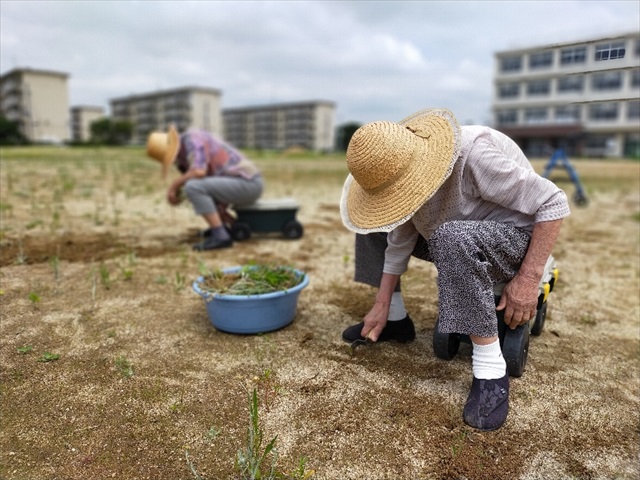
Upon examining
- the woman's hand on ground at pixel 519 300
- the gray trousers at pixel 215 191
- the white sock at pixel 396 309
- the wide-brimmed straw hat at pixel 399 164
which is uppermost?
the wide-brimmed straw hat at pixel 399 164

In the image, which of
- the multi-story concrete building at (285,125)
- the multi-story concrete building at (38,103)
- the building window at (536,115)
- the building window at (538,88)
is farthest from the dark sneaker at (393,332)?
the multi-story concrete building at (285,125)

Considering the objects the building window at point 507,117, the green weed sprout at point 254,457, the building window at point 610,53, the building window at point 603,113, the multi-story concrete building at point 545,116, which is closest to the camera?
the green weed sprout at point 254,457

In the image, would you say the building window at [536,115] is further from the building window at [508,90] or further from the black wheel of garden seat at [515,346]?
the black wheel of garden seat at [515,346]

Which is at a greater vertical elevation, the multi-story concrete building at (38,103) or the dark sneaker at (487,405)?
the multi-story concrete building at (38,103)

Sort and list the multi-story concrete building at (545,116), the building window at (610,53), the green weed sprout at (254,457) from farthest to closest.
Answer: the multi-story concrete building at (545,116), the building window at (610,53), the green weed sprout at (254,457)

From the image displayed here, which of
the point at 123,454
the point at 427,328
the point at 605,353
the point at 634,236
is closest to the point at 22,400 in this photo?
the point at 123,454

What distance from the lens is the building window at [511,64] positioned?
1617 inches

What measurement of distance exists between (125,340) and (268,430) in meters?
0.98

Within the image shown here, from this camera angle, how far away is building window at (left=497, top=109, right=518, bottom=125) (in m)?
43.0

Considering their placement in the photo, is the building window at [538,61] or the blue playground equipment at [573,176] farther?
the building window at [538,61]

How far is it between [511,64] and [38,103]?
5391 centimetres

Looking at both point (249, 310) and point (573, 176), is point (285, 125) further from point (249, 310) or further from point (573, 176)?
point (249, 310)

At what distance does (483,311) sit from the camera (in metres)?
1.68

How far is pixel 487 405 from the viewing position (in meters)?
1.67
